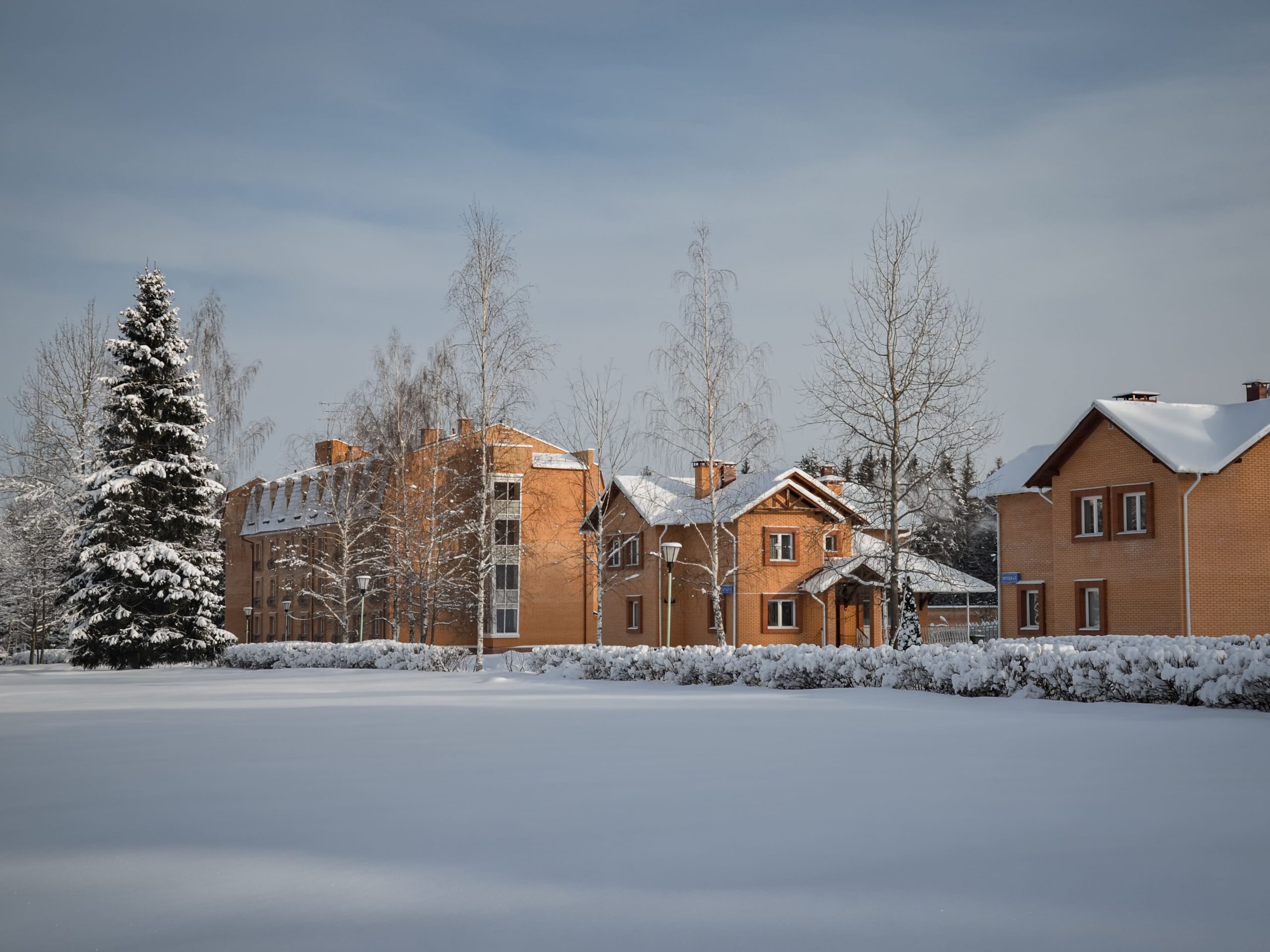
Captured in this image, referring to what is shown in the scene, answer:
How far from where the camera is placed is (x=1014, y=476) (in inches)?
1454

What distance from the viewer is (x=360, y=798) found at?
26.6 ft

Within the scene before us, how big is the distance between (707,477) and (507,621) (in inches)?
557

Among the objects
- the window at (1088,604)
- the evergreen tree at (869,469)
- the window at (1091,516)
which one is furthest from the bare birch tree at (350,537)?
the window at (1091,516)

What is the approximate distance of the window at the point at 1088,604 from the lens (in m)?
30.6

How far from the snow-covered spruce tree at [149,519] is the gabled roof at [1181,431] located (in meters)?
26.0

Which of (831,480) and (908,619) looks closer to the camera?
(908,619)

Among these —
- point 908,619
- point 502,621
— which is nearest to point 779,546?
point 908,619

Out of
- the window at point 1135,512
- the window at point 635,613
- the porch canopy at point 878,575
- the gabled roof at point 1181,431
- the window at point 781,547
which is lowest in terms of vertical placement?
the window at point 635,613

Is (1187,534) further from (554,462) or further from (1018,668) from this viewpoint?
(554,462)

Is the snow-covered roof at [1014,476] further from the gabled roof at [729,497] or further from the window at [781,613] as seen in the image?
the window at [781,613]

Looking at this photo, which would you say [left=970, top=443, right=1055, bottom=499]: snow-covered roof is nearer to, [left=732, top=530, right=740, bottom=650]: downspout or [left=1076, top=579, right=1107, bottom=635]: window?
[left=1076, top=579, right=1107, bottom=635]: window

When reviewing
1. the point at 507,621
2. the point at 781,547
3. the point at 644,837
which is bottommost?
the point at 507,621

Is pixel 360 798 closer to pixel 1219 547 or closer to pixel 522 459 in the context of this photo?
pixel 1219 547

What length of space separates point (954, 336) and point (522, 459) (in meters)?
26.1
